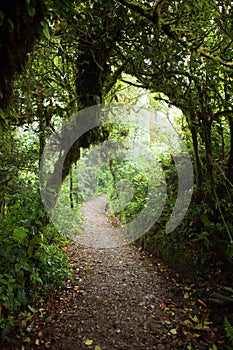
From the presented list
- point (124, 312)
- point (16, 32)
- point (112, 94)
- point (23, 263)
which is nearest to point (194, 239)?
point (124, 312)

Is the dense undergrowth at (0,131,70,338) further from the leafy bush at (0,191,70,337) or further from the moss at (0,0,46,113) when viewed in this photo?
the moss at (0,0,46,113)

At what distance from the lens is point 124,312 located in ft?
11.8

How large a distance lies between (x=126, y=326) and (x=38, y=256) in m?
1.60

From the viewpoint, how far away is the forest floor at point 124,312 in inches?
118

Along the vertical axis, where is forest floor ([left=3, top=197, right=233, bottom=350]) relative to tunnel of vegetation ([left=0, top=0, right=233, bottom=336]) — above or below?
below

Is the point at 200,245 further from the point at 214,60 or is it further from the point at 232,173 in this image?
the point at 214,60

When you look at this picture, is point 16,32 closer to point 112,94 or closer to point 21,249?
point 21,249

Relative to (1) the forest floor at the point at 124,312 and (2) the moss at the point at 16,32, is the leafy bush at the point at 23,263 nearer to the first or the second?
(1) the forest floor at the point at 124,312

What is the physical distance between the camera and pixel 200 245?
176 inches

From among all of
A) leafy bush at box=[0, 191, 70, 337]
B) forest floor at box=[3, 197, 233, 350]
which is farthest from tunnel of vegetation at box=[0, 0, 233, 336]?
forest floor at box=[3, 197, 233, 350]

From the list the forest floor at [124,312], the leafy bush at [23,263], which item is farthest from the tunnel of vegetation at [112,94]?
the forest floor at [124,312]

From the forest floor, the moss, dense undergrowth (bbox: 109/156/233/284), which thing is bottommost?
the forest floor

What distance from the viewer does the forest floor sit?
3.01 metres

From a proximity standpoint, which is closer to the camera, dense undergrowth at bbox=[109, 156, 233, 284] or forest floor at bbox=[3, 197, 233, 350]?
forest floor at bbox=[3, 197, 233, 350]
